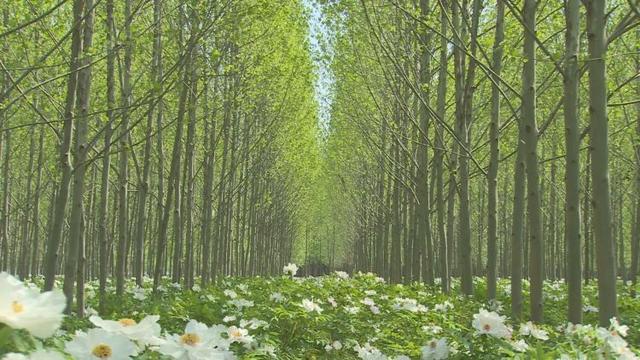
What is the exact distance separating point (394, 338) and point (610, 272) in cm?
166

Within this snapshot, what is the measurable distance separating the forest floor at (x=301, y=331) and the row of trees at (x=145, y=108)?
1.62m

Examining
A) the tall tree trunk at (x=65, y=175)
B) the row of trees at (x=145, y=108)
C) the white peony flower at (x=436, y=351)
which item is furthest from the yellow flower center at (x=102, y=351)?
the tall tree trunk at (x=65, y=175)

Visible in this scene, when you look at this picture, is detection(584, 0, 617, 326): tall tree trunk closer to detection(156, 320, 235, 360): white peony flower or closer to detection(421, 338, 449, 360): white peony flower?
detection(421, 338, 449, 360): white peony flower

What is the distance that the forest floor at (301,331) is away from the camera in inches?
51.5

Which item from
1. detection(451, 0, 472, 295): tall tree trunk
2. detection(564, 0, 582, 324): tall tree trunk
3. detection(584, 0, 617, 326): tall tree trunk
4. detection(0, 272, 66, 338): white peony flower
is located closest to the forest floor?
detection(0, 272, 66, 338): white peony flower

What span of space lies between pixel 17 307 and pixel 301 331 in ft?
13.5

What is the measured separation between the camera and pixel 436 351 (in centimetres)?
302

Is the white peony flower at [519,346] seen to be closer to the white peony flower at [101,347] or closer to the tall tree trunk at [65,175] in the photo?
the white peony flower at [101,347]

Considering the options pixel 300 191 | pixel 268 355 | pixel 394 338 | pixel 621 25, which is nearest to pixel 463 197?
pixel 621 25

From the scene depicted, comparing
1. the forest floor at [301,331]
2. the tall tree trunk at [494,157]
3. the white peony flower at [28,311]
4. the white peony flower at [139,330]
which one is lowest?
the forest floor at [301,331]

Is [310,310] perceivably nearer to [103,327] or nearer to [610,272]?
[610,272]

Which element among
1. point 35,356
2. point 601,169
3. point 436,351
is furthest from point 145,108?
point 35,356

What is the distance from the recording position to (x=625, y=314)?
760 centimetres

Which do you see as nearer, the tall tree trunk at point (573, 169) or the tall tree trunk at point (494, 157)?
the tall tree trunk at point (573, 169)
